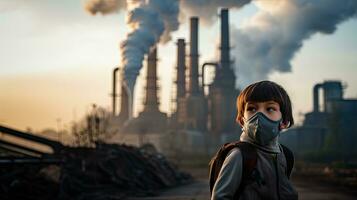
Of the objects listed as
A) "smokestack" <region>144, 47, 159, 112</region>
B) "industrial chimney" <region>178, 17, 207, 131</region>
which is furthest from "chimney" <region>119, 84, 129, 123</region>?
"industrial chimney" <region>178, 17, 207, 131</region>

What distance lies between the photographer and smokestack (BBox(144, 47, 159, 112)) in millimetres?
49500

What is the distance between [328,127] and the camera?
142ft

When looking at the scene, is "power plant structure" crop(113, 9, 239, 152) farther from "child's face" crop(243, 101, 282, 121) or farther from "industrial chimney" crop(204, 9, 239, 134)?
"child's face" crop(243, 101, 282, 121)

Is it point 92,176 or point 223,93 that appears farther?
point 223,93

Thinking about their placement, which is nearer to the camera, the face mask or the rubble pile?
the face mask

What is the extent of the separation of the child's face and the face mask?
0.09 ft

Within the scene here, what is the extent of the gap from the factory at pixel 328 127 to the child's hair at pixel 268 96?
38.3 metres

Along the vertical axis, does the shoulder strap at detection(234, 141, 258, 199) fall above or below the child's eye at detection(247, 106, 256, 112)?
below

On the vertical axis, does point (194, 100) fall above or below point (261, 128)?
below

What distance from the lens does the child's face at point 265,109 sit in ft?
6.38

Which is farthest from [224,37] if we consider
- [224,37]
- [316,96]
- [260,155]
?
[260,155]

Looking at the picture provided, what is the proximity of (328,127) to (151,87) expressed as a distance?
1824cm

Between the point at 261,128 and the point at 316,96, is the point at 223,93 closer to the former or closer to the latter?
the point at 316,96

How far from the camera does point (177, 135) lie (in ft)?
157
